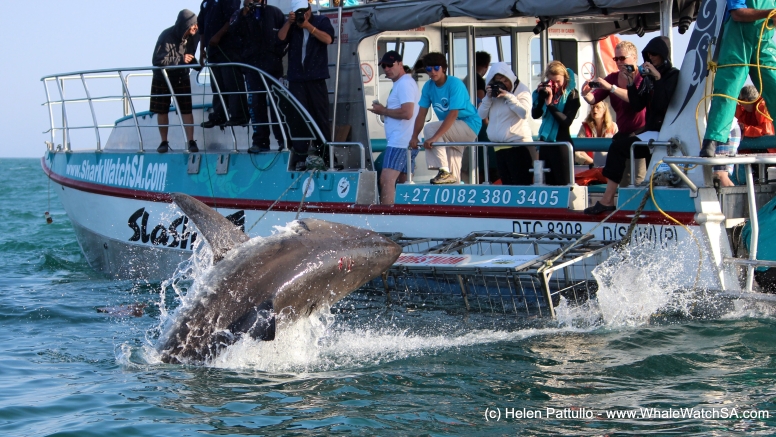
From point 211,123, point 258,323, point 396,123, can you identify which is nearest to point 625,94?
point 396,123

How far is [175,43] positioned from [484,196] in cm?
512

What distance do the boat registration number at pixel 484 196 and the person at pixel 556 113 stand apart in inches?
18.8

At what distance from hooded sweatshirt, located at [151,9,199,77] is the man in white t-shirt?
3.34 m

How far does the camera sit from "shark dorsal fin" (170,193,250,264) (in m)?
6.27

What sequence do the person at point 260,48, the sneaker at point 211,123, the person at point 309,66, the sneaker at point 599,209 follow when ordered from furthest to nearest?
the sneaker at point 211,123
the person at point 260,48
the person at point 309,66
the sneaker at point 599,209

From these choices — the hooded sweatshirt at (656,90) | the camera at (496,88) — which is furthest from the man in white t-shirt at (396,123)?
the hooded sweatshirt at (656,90)

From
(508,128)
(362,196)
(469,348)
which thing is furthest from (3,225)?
(469,348)

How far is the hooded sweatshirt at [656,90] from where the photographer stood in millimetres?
8203

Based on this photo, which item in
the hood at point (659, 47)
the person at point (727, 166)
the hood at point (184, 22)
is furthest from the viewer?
the hood at point (184, 22)

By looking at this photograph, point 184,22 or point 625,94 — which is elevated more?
point 184,22

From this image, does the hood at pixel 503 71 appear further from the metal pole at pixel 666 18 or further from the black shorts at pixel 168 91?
the black shorts at pixel 168 91

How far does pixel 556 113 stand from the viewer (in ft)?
29.8

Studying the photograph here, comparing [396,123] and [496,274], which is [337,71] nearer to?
[396,123]

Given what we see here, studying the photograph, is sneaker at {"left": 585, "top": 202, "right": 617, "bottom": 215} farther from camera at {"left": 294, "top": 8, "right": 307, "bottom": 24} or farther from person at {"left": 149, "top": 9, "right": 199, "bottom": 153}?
person at {"left": 149, "top": 9, "right": 199, "bottom": 153}
